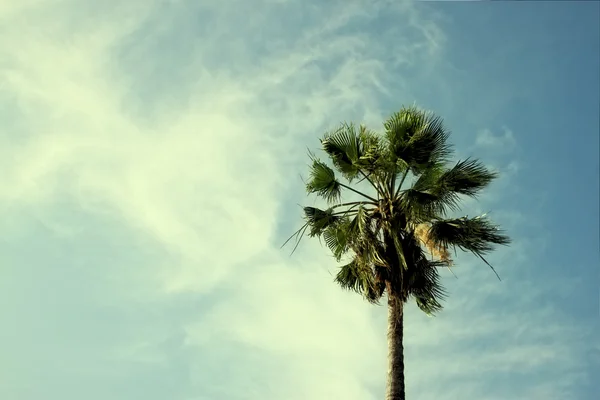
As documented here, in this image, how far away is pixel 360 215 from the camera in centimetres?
1599

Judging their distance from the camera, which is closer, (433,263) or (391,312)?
(391,312)

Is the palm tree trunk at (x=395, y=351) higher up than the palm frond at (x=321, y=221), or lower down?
lower down

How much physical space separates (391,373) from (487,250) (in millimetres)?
4222

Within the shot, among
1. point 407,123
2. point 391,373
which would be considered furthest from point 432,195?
point 391,373

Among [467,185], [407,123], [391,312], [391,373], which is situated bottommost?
[391,373]

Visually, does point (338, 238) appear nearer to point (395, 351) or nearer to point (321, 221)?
point (321, 221)

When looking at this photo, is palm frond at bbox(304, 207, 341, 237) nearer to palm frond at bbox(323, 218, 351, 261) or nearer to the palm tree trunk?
palm frond at bbox(323, 218, 351, 261)

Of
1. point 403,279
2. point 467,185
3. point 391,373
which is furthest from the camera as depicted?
point 467,185

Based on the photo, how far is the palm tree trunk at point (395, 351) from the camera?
14.1 metres

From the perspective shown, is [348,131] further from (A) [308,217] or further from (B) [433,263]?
(B) [433,263]

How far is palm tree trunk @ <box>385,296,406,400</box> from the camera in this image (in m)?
14.1

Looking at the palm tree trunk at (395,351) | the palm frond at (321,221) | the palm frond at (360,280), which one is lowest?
the palm tree trunk at (395,351)

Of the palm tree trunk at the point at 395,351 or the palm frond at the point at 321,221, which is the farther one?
the palm frond at the point at 321,221

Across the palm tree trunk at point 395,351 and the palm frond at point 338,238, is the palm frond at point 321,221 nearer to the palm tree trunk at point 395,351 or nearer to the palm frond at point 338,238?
the palm frond at point 338,238
